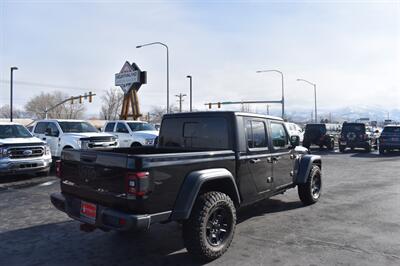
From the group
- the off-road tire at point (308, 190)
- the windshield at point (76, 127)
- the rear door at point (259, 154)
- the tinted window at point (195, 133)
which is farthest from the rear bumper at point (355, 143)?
the tinted window at point (195, 133)

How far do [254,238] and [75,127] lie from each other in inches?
421

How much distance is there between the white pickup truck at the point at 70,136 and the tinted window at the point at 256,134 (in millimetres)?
8552

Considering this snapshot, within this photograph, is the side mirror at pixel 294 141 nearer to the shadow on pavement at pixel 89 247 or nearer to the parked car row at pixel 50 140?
the shadow on pavement at pixel 89 247

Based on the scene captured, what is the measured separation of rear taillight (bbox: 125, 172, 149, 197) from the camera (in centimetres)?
404

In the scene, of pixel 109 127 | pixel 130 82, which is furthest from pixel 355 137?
pixel 130 82

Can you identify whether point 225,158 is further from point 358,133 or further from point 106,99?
point 106,99

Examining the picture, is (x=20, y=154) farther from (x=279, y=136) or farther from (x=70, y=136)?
(x=279, y=136)

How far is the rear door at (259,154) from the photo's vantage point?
18.9ft

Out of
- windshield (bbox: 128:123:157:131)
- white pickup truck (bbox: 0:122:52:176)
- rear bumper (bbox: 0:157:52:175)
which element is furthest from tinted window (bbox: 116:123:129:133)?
rear bumper (bbox: 0:157:52:175)

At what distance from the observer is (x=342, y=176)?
12.6m

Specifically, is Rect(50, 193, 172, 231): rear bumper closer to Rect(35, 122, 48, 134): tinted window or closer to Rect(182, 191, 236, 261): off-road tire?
Rect(182, 191, 236, 261): off-road tire

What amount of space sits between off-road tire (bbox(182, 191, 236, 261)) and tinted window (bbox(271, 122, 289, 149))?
2114 mm

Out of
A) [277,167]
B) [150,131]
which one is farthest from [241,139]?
[150,131]

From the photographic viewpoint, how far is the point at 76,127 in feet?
47.6
